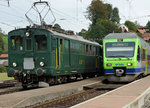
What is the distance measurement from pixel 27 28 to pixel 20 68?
229 cm

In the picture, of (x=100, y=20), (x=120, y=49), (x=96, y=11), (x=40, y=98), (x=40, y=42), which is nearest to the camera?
(x=40, y=98)

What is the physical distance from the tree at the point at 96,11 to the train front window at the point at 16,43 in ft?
201

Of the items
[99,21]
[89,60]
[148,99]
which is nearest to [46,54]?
[148,99]

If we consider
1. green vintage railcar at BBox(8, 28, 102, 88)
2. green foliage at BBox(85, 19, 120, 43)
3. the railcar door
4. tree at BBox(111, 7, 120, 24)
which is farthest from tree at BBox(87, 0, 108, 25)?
the railcar door

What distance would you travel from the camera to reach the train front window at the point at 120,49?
17.4 m

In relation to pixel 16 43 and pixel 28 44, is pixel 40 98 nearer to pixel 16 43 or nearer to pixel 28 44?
pixel 28 44

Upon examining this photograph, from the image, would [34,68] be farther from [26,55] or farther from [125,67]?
[125,67]

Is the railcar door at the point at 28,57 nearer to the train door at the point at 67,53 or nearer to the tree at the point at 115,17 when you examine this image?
the train door at the point at 67,53

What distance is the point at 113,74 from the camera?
1748 centimetres

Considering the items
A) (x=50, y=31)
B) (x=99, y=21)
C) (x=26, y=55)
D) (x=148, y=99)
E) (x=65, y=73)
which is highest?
(x=99, y=21)

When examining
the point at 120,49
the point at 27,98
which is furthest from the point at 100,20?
the point at 27,98

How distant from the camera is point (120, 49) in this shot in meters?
17.6

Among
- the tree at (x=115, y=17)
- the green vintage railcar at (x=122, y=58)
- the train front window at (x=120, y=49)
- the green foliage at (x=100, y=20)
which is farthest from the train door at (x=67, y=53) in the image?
the tree at (x=115, y=17)

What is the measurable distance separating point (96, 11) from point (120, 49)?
5988cm
